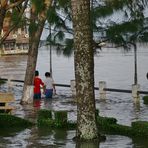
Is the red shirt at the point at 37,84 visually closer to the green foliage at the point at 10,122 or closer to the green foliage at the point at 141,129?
the green foliage at the point at 10,122

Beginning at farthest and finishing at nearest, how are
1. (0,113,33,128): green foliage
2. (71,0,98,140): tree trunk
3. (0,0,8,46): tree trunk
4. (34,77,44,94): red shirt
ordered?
(34,77,44,94): red shirt
(0,0,8,46): tree trunk
(0,113,33,128): green foliage
(71,0,98,140): tree trunk

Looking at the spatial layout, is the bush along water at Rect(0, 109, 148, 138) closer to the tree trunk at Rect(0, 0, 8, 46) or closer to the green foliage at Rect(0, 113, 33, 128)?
the green foliage at Rect(0, 113, 33, 128)

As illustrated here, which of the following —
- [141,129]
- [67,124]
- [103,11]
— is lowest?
[67,124]

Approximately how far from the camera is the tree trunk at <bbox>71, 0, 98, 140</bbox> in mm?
10414

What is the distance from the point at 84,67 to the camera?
10.4 metres

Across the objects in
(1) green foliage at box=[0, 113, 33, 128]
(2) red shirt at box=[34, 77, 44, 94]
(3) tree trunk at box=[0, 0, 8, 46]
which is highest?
(3) tree trunk at box=[0, 0, 8, 46]

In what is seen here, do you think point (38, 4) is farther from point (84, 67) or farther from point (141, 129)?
point (141, 129)

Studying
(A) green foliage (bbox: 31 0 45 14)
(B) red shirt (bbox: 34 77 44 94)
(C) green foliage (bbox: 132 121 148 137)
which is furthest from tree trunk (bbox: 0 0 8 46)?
(B) red shirt (bbox: 34 77 44 94)

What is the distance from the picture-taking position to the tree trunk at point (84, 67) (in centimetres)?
1041

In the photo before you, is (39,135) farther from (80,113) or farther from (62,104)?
(62,104)

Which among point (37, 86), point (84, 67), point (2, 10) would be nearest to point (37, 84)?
point (37, 86)

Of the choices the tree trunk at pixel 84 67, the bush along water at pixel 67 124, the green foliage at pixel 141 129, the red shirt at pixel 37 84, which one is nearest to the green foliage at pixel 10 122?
the bush along water at pixel 67 124

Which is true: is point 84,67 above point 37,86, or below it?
above

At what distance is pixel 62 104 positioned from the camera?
19875mm
